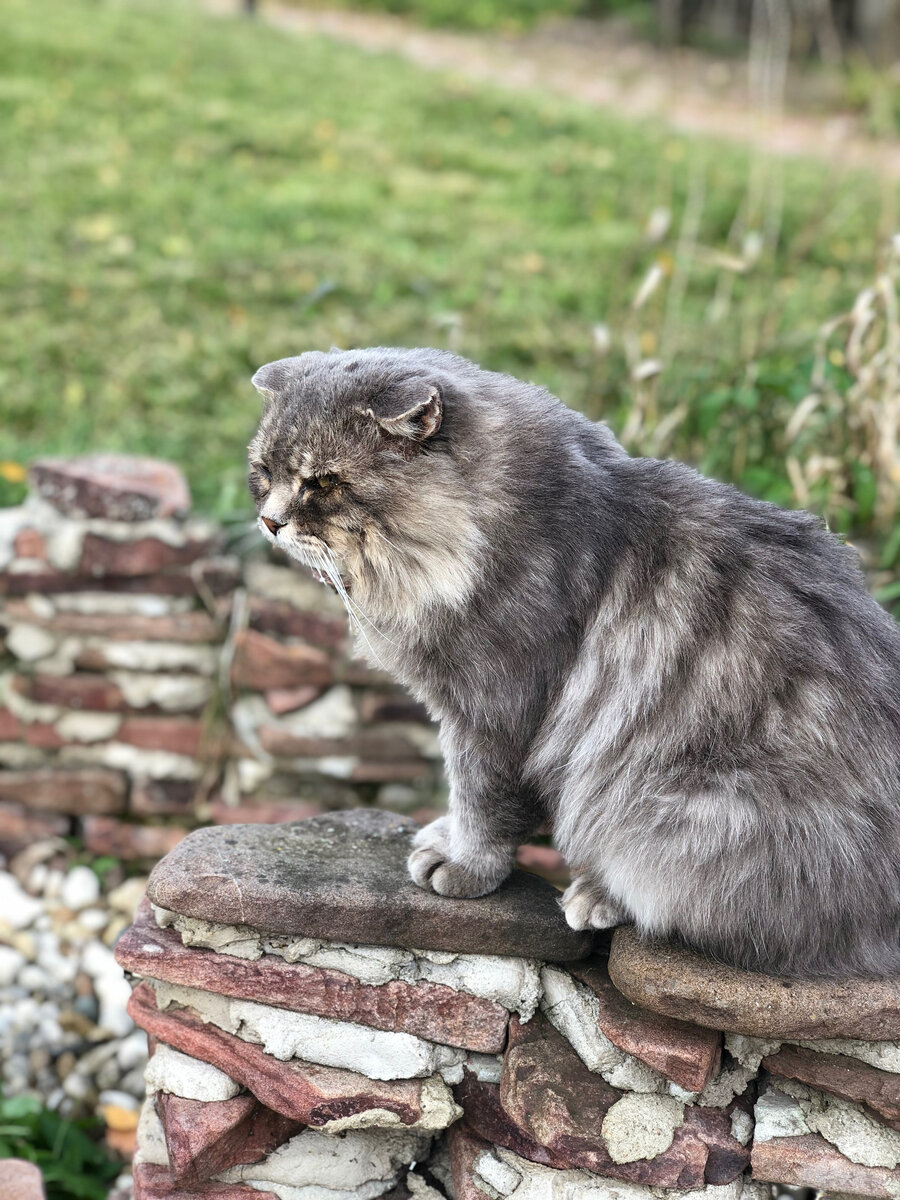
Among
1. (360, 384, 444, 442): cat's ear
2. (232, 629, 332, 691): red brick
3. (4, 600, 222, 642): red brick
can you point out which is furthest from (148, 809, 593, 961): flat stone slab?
(4, 600, 222, 642): red brick

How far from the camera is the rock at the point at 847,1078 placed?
7.38 ft

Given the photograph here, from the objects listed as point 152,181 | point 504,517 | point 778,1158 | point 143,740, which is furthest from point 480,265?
point 778,1158

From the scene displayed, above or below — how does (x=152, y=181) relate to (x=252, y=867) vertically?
above

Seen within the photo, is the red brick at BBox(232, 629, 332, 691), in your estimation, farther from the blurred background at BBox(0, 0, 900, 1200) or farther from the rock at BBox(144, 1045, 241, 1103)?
the rock at BBox(144, 1045, 241, 1103)

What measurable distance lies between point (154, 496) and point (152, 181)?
394 cm

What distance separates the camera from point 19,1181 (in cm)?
255

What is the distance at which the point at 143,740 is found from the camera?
4.09 meters

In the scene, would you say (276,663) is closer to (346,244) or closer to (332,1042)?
(332,1042)

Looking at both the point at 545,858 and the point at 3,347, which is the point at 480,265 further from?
the point at 545,858

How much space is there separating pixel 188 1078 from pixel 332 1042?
309mm

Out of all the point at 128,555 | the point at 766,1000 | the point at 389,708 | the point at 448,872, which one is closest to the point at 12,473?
the point at 128,555

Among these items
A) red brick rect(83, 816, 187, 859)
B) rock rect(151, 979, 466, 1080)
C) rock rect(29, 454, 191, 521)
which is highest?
rock rect(29, 454, 191, 521)

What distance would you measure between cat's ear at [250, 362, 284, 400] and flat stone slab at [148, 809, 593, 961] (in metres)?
0.96

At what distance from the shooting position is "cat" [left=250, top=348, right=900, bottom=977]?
6.96 feet
